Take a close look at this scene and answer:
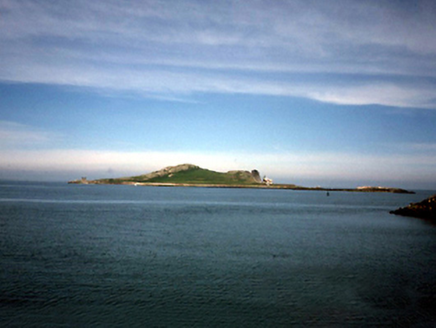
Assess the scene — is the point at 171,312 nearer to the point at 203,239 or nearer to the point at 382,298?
the point at 382,298

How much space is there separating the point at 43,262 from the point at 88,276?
6.39 m

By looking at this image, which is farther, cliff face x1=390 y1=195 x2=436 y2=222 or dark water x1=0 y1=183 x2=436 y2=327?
cliff face x1=390 y1=195 x2=436 y2=222

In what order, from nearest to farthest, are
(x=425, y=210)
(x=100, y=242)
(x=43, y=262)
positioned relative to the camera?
(x=43, y=262), (x=100, y=242), (x=425, y=210)

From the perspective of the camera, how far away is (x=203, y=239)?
44312 millimetres

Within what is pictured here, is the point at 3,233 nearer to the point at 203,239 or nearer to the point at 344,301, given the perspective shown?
the point at 203,239

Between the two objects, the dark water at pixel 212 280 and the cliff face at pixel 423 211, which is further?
the cliff face at pixel 423 211

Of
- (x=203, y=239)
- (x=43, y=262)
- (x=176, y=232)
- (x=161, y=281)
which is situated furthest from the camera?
(x=176, y=232)

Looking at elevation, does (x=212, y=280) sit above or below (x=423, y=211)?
below

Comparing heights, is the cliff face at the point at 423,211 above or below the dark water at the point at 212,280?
above

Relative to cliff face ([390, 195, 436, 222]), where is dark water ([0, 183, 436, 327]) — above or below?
below

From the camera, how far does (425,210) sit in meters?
83.5

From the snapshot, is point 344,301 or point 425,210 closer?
point 344,301

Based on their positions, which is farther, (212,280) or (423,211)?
(423,211)

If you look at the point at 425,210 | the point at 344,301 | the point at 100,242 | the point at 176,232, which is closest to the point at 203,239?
the point at 176,232
